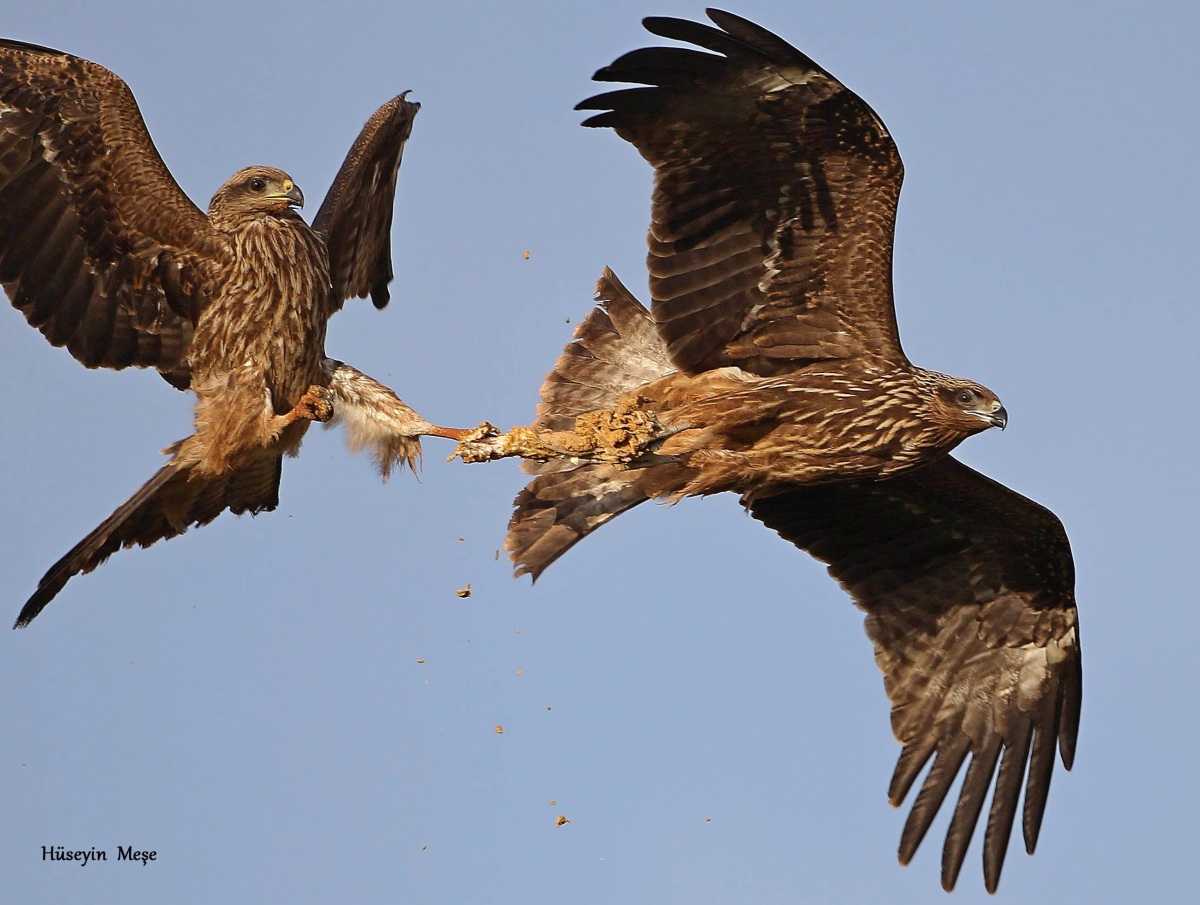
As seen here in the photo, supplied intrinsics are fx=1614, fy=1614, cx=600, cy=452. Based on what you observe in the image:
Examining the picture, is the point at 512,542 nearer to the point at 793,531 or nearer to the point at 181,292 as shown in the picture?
the point at 793,531

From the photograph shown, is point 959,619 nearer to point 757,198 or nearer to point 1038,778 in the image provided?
point 1038,778

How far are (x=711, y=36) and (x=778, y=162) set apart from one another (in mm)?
844

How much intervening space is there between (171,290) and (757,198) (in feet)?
11.1

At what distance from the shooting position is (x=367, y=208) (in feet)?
34.5

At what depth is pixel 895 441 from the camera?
8.98 m

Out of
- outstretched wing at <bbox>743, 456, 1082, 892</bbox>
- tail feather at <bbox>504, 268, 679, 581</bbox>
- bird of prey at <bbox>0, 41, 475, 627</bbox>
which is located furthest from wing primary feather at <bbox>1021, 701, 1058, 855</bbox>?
bird of prey at <bbox>0, 41, 475, 627</bbox>

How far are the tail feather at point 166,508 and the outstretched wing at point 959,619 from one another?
10.4 ft

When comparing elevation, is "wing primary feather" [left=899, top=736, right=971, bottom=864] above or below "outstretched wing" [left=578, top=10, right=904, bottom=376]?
below

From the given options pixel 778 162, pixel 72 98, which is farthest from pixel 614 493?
pixel 72 98

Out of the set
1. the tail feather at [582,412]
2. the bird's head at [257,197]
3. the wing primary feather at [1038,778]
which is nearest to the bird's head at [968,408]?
the tail feather at [582,412]

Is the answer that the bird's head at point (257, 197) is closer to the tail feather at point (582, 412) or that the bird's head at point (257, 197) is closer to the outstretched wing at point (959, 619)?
the tail feather at point (582, 412)

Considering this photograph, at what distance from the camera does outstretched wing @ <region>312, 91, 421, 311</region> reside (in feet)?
33.5

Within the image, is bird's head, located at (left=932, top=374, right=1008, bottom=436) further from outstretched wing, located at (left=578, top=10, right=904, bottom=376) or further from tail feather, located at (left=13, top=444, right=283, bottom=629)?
tail feather, located at (left=13, top=444, right=283, bottom=629)

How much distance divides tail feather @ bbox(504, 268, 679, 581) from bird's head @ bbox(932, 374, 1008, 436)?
178cm
